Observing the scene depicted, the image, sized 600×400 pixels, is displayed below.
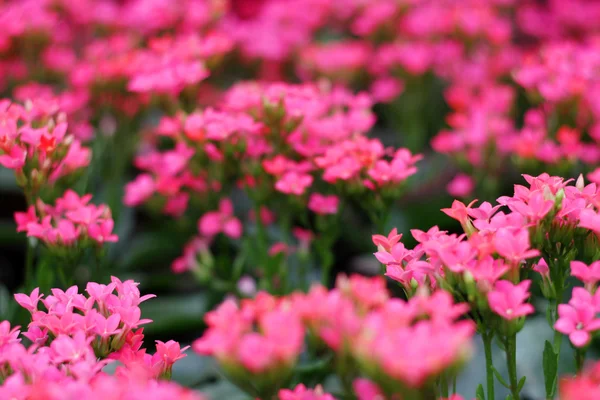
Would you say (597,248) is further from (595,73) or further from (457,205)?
(595,73)

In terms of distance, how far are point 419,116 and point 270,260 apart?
0.61 metres

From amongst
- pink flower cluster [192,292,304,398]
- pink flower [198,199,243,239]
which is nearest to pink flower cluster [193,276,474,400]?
pink flower cluster [192,292,304,398]

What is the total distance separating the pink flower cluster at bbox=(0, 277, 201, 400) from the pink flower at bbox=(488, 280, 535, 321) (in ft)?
0.80

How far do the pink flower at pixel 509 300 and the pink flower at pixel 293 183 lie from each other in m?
0.34

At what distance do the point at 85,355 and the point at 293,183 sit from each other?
380 millimetres

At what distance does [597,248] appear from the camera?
24.9 inches

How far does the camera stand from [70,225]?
2.49ft

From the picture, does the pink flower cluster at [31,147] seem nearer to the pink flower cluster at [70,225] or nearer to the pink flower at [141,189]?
the pink flower cluster at [70,225]

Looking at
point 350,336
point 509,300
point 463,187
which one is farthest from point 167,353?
Answer: point 463,187

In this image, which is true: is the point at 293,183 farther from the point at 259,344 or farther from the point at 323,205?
the point at 259,344

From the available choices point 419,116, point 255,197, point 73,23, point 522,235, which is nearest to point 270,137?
point 255,197

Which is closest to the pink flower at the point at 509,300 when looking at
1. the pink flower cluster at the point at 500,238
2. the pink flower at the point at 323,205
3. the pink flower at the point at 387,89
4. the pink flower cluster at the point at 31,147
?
the pink flower cluster at the point at 500,238

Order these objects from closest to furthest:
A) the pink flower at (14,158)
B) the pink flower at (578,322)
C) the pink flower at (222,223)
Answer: the pink flower at (578,322) → the pink flower at (14,158) → the pink flower at (222,223)

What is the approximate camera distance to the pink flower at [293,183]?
32.5 inches
